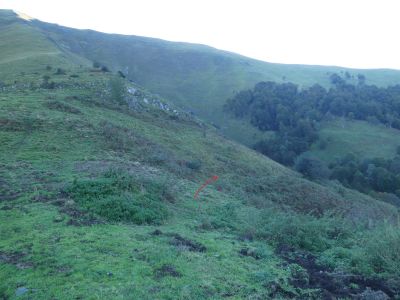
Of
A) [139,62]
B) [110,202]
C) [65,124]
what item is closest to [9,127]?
[65,124]

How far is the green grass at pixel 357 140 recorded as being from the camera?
79681mm

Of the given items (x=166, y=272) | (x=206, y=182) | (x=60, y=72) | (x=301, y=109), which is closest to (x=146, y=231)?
(x=166, y=272)

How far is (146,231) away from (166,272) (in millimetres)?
3461

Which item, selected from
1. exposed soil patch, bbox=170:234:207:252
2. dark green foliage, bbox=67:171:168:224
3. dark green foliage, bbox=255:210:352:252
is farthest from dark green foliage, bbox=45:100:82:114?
exposed soil patch, bbox=170:234:207:252

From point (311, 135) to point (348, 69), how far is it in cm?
10069

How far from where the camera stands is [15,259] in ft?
31.3

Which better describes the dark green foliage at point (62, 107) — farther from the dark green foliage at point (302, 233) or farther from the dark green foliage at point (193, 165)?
the dark green foliage at point (302, 233)

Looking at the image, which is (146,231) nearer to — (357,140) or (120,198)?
(120,198)

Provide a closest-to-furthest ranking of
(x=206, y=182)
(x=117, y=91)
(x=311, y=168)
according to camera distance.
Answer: (x=206, y=182)
(x=117, y=91)
(x=311, y=168)

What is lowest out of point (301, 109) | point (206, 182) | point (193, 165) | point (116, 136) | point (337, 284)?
point (301, 109)

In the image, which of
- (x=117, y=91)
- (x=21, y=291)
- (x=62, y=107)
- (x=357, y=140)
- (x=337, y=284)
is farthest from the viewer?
(x=357, y=140)

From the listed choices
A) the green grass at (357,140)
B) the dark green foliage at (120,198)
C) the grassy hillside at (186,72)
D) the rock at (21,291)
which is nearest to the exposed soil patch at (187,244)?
the dark green foliage at (120,198)

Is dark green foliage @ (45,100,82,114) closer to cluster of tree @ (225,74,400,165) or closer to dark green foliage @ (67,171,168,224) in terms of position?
dark green foliage @ (67,171,168,224)

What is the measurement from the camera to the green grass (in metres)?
79.7
